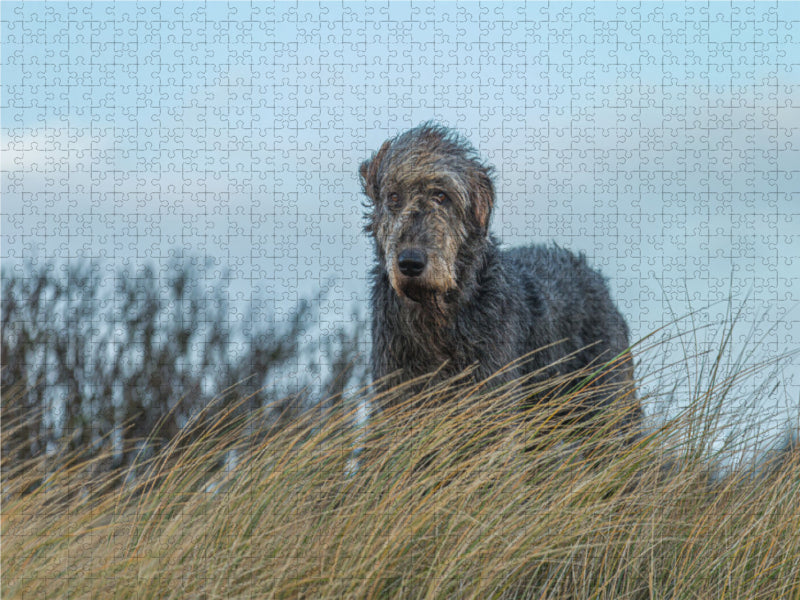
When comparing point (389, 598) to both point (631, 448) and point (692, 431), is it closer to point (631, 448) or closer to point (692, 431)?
point (631, 448)

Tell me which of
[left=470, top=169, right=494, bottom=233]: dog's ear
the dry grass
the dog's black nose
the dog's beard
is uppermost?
[left=470, top=169, right=494, bottom=233]: dog's ear

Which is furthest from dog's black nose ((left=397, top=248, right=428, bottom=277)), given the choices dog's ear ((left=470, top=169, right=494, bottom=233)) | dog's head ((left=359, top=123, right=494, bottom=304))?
dog's ear ((left=470, top=169, right=494, bottom=233))

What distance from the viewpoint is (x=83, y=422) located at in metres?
6.47

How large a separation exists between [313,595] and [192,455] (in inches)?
62.4

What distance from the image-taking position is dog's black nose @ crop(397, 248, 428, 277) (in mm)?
4797

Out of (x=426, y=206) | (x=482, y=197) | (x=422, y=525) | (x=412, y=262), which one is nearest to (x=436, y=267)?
(x=412, y=262)

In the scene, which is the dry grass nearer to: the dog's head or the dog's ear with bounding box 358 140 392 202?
the dog's head

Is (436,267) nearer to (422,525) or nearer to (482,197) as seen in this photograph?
(482,197)

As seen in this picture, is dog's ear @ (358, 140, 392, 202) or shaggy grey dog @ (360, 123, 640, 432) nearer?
shaggy grey dog @ (360, 123, 640, 432)

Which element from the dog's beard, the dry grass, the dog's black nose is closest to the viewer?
the dry grass

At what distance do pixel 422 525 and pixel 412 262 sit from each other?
6.01 ft

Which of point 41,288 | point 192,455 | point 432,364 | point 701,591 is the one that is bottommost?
point 701,591

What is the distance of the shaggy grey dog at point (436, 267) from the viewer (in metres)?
4.96

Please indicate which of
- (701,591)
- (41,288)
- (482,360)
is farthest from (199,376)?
(701,591)
